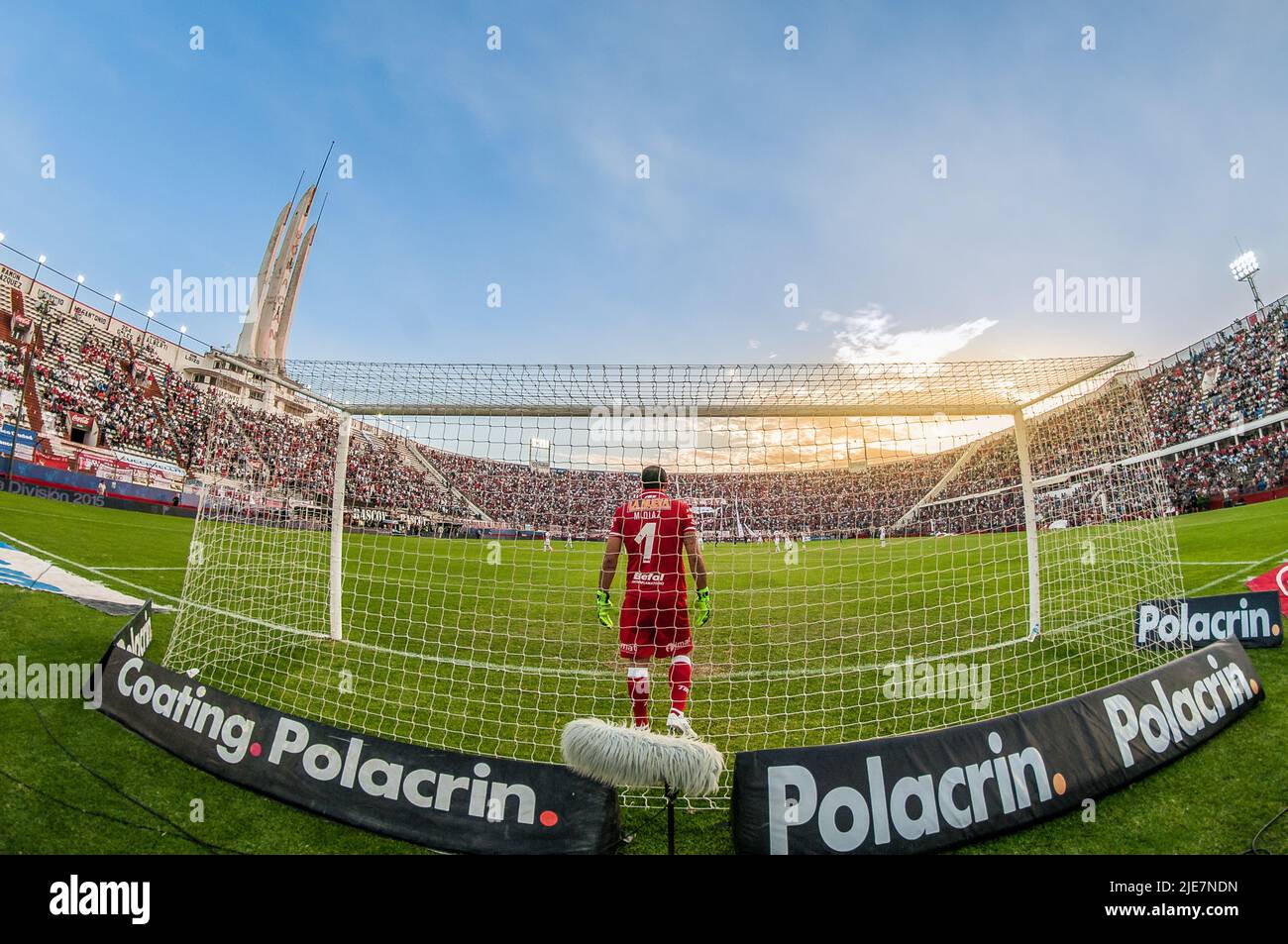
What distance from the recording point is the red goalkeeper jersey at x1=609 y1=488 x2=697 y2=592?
4410 millimetres

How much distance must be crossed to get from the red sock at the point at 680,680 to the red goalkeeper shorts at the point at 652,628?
62 mm

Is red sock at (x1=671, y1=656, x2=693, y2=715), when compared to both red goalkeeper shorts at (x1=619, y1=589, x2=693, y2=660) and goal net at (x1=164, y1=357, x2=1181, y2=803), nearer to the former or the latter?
red goalkeeper shorts at (x1=619, y1=589, x2=693, y2=660)

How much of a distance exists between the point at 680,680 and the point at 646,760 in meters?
2.06

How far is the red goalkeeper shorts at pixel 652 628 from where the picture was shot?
428 centimetres

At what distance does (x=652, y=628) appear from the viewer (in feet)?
14.3

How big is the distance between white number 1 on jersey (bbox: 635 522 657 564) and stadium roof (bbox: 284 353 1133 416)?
47.7 inches

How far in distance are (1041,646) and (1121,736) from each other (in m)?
2.89

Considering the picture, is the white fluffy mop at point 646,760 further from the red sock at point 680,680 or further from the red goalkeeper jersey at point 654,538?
the red goalkeeper jersey at point 654,538

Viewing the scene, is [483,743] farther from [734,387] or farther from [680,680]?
[734,387]

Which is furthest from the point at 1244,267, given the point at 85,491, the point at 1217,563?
the point at 85,491

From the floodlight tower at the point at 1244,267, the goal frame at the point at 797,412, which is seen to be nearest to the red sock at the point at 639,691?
the goal frame at the point at 797,412

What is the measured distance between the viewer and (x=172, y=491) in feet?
83.9
